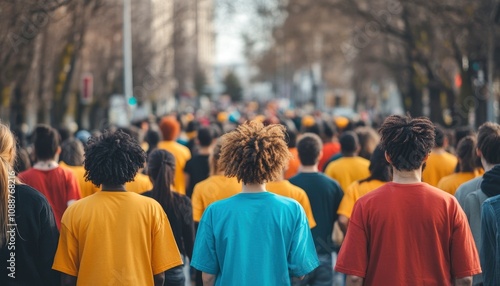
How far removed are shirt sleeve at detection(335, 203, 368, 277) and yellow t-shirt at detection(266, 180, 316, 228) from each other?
197 cm

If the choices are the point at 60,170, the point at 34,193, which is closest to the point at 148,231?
the point at 34,193

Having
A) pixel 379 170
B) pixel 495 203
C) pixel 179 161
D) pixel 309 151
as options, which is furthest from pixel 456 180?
pixel 179 161

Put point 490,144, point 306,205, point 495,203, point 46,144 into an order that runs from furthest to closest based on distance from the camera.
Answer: point 46,144 < point 306,205 < point 490,144 < point 495,203

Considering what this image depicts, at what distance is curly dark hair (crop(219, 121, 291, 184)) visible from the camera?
5461mm

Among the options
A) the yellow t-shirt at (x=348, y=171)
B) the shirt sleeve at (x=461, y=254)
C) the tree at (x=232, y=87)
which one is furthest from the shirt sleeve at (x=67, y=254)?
the tree at (x=232, y=87)

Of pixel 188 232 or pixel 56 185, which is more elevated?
pixel 56 185

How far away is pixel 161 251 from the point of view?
5.59 metres

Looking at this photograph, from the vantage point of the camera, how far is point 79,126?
30.4m

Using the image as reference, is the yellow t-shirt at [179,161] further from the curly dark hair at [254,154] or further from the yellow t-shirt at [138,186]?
the curly dark hair at [254,154]

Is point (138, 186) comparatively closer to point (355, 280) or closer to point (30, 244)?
point (30, 244)

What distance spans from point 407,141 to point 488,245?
0.79 m

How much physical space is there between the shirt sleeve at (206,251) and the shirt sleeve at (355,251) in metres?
0.69

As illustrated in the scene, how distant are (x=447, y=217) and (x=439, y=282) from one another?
34 cm

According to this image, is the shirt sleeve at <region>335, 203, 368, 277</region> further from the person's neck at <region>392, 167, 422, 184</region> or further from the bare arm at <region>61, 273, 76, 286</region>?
the bare arm at <region>61, 273, 76, 286</region>
